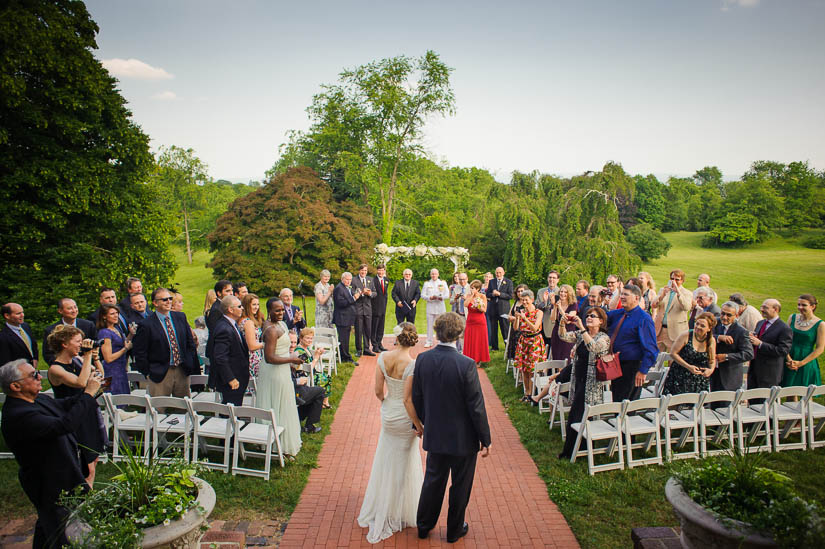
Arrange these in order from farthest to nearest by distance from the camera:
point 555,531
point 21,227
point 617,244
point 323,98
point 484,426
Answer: point 323,98
point 617,244
point 21,227
point 555,531
point 484,426

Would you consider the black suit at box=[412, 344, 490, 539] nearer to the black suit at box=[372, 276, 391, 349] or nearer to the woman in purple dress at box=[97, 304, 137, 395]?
the woman in purple dress at box=[97, 304, 137, 395]

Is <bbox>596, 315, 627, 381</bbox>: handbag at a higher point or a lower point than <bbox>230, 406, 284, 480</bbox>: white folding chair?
higher

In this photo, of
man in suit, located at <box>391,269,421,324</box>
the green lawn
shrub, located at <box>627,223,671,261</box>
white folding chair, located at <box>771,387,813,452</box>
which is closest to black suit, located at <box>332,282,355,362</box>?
man in suit, located at <box>391,269,421,324</box>

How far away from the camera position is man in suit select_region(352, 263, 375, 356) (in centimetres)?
1099

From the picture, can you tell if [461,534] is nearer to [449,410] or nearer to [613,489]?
[449,410]

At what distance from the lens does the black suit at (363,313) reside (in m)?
11.0

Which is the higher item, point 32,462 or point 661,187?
point 661,187

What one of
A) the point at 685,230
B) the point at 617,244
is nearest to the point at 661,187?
the point at 685,230

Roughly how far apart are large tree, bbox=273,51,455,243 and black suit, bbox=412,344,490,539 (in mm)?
22496

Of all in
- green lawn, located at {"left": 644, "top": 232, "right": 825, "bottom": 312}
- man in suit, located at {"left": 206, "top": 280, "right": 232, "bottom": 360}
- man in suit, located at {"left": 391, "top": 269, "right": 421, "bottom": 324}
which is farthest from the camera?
green lawn, located at {"left": 644, "top": 232, "right": 825, "bottom": 312}

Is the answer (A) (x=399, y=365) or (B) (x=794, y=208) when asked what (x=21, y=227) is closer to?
(A) (x=399, y=365)

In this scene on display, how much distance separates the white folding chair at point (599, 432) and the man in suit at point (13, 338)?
7.37 m

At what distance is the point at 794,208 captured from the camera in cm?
3691

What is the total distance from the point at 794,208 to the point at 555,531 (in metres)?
44.2
